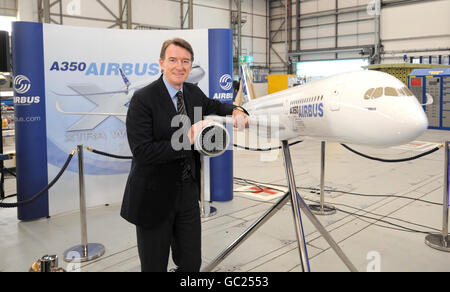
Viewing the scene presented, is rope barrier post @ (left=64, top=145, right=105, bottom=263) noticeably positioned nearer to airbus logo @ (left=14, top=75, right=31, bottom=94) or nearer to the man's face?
airbus logo @ (left=14, top=75, right=31, bottom=94)

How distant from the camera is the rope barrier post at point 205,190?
5746mm

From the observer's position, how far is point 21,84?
511 centimetres

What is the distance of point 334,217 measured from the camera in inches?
217

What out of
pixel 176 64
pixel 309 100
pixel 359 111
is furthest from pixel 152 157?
pixel 359 111

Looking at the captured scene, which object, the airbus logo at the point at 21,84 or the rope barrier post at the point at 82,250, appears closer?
the rope barrier post at the point at 82,250

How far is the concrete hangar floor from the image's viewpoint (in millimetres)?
4043

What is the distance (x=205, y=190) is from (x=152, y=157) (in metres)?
4.10

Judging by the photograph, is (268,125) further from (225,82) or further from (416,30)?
(416,30)

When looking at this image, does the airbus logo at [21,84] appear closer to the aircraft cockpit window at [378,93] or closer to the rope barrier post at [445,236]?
the aircraft cockpit window at [378,93]

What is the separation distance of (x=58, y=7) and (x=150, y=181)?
60.2ft

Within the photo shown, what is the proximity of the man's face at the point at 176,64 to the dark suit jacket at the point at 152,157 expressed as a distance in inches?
3.7

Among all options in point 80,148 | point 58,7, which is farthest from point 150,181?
point 58,7

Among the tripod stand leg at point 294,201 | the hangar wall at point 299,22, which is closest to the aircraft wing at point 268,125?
the tripod stand leg at point 294,201
